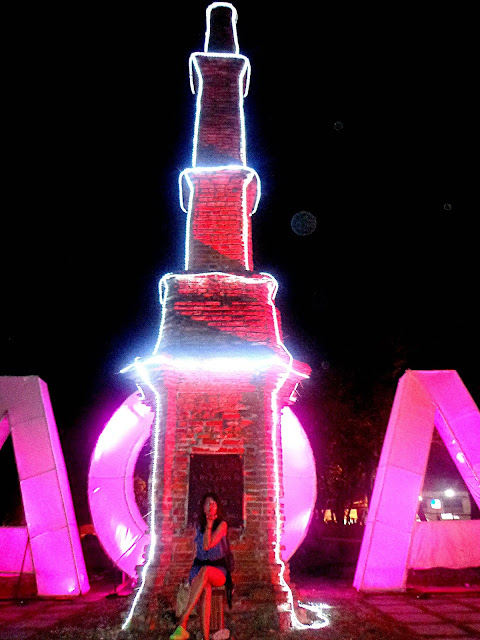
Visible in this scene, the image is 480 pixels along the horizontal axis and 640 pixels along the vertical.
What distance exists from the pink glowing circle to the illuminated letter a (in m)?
0.62

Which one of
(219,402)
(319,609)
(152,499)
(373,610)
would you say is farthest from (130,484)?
(373,610)

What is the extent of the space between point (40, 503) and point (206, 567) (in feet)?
15.1

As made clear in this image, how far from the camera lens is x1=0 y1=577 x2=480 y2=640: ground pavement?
239 inches

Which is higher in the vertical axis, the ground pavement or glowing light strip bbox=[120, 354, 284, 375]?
glowing light strip bbox=[120, 354, 284, 375]

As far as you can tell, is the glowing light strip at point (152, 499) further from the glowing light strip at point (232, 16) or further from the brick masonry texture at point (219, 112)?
the glowing light strip at point (232, 16)

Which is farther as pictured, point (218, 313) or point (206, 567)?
point (218, 313)

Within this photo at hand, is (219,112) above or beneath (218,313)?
above

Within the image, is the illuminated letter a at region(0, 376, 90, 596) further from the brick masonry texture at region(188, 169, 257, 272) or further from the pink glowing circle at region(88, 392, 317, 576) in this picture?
the brick masonry texture at region(188, 169, 257, 272)

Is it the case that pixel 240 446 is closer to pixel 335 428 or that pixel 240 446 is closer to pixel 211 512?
pixel 211 512

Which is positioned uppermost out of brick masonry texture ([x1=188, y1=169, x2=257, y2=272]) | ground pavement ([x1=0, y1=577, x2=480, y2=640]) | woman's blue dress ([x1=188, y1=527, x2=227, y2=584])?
brick masonry texture ([x1=188, y1=169, x2=257, y2=272])

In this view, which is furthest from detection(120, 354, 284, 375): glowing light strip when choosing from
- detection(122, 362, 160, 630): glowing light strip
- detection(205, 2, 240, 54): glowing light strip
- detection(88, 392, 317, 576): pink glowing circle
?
detection(205, 2, 240, 54): glowing light strip

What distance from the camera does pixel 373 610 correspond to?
7074 mm

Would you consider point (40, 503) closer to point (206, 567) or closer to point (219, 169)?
point (206, 567)

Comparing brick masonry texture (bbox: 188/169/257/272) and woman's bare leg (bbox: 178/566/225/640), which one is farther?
brick masonry texture (bbox: 188/169/257/272)
